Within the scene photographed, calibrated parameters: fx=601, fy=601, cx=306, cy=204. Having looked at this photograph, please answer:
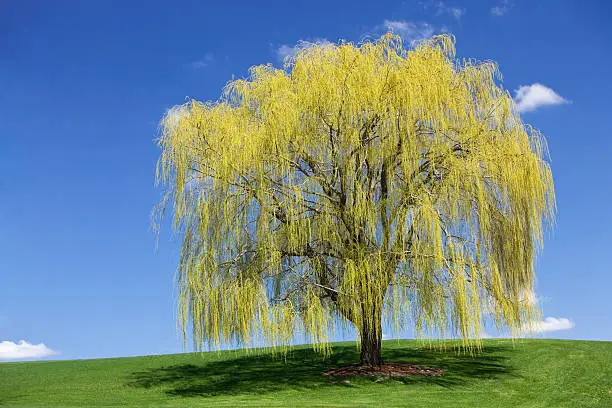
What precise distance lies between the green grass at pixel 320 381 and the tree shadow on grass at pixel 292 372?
0.08 ft

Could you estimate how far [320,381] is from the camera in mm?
13258

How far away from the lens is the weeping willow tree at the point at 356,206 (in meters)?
11.9

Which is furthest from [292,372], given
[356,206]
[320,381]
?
[356,206]

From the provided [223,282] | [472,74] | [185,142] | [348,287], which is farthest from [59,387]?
[472,74]

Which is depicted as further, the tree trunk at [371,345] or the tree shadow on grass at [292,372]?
the tree shadow on grass at [292,372]

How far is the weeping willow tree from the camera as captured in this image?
38.9 ft

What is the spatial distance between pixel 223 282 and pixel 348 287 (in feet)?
8.50

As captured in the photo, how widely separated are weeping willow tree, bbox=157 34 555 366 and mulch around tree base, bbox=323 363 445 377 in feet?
2.05

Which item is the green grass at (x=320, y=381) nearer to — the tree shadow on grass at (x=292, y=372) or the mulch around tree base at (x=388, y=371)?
the tree shadow on grass at (x=292, y=372)

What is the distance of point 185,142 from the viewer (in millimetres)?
12781

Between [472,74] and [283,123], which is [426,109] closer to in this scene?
[472,74]

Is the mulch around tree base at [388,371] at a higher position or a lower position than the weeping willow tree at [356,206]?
lower

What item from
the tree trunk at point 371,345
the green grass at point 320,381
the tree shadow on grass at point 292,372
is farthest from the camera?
the tree shadow on grass at point 292,372

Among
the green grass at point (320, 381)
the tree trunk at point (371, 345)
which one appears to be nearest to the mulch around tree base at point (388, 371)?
the tree trunk at point (371, 345)
